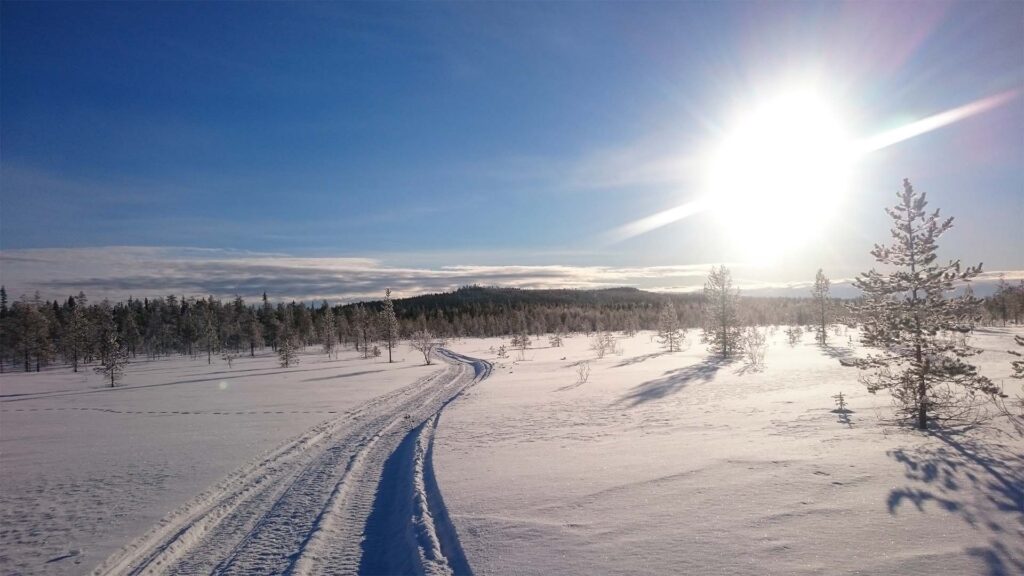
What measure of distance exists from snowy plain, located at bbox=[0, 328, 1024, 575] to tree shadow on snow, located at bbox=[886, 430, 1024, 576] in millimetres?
36

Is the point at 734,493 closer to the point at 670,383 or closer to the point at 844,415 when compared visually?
the point at 844,415

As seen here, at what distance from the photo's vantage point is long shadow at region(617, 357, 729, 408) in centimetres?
1903

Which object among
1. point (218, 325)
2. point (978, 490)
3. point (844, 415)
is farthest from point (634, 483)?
point (218, 325)

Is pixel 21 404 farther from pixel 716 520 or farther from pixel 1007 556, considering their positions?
pixel 1007 556

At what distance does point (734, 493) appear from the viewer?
Answer: 24.9 feet

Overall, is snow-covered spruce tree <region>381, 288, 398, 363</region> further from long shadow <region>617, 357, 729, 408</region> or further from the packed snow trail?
the packed snow trail

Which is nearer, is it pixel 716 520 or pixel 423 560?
pixel 423 560

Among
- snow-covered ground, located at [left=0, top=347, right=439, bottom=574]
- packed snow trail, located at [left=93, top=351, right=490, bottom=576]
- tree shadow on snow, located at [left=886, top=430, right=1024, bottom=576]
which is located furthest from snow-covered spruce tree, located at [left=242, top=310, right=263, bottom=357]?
tree shadow on snow, located at [left=886, top=430, right=1024, bottom=576]

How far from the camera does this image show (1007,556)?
17.1 feet

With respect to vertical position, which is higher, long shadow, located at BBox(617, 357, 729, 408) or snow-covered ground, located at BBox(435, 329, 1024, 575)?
snow-covered ground, located at BBox(435, 329, 1024, 575)

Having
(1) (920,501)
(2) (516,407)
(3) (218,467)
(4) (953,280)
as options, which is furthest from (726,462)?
(3) (218,467)

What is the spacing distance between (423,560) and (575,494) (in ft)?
10.2

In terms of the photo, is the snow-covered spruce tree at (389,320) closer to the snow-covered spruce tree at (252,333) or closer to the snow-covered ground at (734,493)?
the snow-covered spruce tree at (252,333)

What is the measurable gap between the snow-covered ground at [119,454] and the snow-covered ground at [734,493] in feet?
17.2
